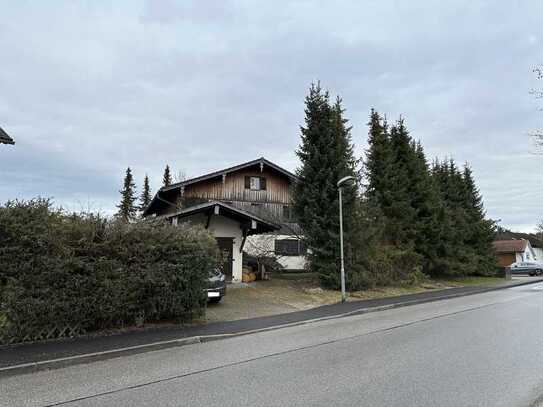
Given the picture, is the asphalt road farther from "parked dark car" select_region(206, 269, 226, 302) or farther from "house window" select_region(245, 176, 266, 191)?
"house window" select_region(245, 176, 266, 191)

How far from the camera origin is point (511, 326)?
32.1 feet

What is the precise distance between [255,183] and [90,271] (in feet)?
68.0

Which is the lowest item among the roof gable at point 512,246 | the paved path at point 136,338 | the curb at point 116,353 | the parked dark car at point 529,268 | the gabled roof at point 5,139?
the curb at point 116,353

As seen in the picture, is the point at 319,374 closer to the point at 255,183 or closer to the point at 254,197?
the point at 254,197

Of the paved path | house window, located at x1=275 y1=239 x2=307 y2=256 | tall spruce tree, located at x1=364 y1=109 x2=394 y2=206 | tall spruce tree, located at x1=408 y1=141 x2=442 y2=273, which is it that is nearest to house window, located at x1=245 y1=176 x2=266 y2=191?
house window, located at x1=275 y1=239 x2=307 y2=256

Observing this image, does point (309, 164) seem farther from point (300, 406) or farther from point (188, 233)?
point (300, 406)

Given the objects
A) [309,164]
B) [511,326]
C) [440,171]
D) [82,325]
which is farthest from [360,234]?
[440,171]

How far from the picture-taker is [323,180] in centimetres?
1950

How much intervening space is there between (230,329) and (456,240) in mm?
24107

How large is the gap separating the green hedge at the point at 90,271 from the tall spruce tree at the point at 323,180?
8531mm

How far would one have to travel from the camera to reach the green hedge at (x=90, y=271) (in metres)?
8.49

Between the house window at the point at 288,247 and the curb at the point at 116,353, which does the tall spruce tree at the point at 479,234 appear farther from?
the curb at the point at 116,353

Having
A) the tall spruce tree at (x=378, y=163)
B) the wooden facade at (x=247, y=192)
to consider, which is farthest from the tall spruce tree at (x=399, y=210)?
the wooden facade at (x=247, y=192)

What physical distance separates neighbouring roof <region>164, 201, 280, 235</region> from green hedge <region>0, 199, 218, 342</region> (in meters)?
6.85
